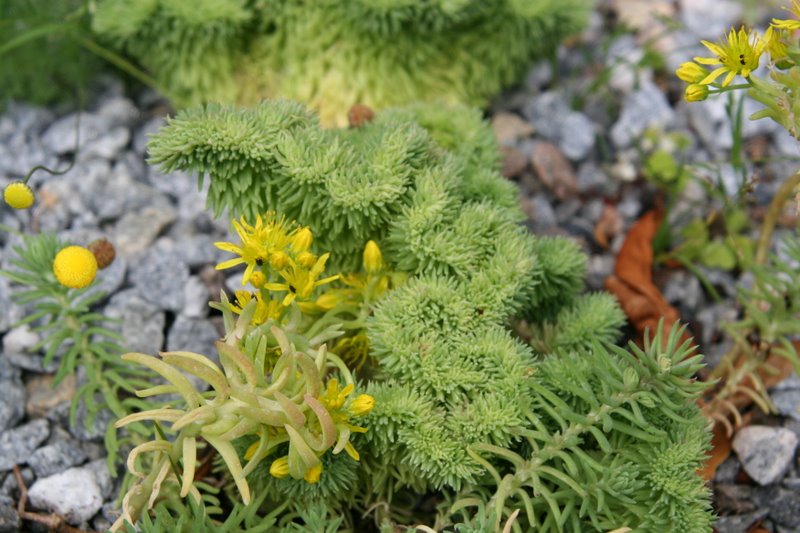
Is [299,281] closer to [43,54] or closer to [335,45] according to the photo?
[335,45]

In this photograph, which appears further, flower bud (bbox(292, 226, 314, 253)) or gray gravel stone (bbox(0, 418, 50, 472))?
gray gravel stone (bbox(0, 418, 50, 472))

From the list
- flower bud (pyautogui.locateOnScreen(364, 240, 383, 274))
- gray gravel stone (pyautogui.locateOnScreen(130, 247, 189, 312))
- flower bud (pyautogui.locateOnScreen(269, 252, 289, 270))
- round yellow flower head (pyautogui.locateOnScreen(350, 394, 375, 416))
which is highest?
flower bud (pyautogui.locateOnScreen(269, 252, 289, 270))

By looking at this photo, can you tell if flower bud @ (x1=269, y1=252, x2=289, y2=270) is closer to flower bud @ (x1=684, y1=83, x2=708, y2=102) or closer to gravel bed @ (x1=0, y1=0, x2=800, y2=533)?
gravel bed @ (x1=0, y1=0, x2=800, y2=533)

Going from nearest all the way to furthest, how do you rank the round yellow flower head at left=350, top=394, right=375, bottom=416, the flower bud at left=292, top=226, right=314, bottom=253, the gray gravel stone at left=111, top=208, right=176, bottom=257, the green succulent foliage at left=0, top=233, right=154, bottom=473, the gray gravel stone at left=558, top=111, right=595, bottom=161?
the round yellow flower head at left=350, top=394, right=375, bottom=416
the flower bud at left=292, top=226, right=314, bottom=253
the green succulent foliage at left=0, top=233, right=154, bottom=473
the gray gravel stone at left=111, top=208, right=176, bottom=257
the gray gravel stone at left=558, top=111, right=595, bottom=161

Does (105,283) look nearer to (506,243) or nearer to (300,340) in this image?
(300,340)

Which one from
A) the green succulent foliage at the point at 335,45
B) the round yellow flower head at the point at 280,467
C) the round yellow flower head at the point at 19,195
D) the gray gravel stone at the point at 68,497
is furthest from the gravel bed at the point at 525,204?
the round yellow flower head at the point at 280,467

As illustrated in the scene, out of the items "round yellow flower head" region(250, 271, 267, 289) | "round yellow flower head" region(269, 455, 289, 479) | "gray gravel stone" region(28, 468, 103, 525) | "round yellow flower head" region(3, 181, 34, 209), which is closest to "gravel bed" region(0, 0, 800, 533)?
"gray gravel stone" region(28, 468, 103, 525)

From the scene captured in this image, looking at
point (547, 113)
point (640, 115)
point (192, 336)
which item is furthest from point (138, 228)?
point (640, 115)
